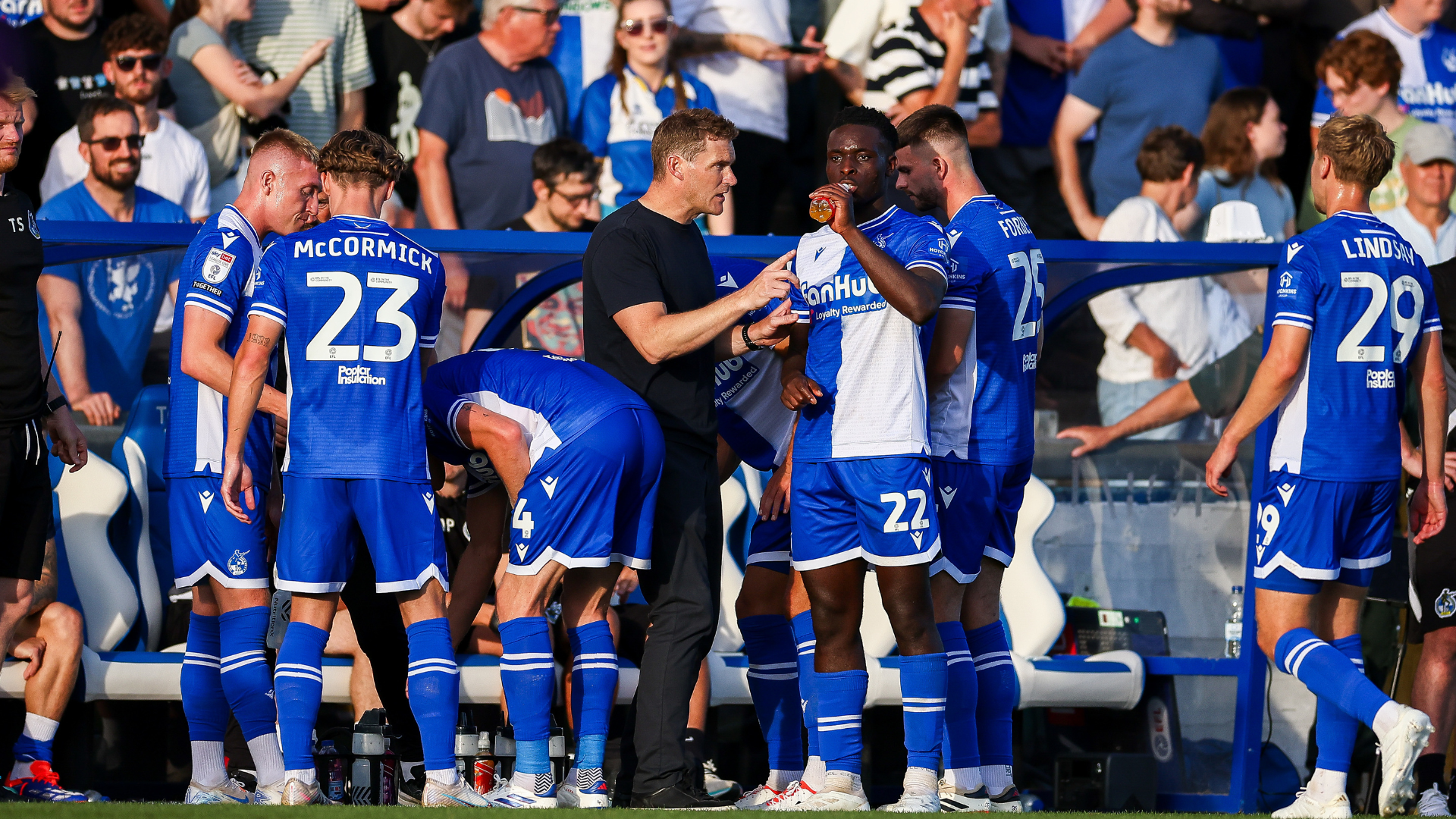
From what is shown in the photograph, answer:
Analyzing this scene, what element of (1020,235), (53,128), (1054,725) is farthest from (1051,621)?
(53,128)

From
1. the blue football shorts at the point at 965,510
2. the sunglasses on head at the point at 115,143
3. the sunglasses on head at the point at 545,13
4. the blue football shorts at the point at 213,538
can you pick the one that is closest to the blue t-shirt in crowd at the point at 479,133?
the sunglasses on head at the point at 545,13

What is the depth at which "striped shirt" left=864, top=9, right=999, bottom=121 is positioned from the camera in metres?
8.41

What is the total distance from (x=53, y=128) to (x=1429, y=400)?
631cm

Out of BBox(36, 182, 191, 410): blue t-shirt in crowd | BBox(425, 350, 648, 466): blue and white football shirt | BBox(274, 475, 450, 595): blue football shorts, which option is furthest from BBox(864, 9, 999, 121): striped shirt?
BBox(274, 475, 450, 595): blue football shorts

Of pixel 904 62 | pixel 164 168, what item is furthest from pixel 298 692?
pixel 904 62

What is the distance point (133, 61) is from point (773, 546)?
426 cm

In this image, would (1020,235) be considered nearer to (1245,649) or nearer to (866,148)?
(866,148)

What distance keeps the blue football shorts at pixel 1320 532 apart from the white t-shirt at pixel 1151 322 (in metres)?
1.92

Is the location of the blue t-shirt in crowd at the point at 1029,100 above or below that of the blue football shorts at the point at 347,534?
above

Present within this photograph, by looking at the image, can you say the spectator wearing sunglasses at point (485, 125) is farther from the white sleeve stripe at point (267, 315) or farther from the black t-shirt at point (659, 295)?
the white sleeve stripe at point (267, 315)

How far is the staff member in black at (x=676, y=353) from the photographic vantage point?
4.58 meters

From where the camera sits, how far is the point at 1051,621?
6441 millimetres

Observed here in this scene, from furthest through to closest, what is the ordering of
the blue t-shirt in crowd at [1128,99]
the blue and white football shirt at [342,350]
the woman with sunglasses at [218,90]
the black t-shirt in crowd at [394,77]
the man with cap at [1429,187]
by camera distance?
the blue t-shirt in crowd at [1128,99] < the black t-shirt in crowd at [394,77] < the man with cap at [1429,187] < the woman with sunglasses at [218,90] < the blue and white football shirt at [342,350]

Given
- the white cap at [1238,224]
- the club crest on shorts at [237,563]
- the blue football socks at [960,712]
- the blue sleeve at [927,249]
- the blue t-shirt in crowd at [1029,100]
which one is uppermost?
the blue t-shirt in crowd at [1029,100]
